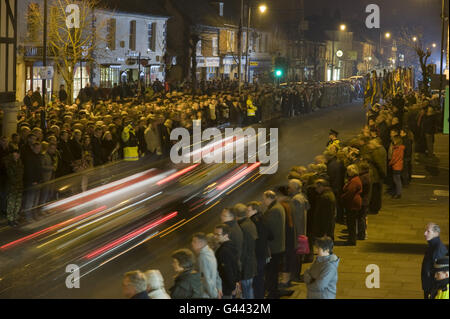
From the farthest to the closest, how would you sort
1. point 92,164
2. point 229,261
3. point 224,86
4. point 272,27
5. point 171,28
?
point 272,27 < point 171,28 < point 224,86 < point 92,164 < point 229,261

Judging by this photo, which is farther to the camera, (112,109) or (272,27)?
(272,27)

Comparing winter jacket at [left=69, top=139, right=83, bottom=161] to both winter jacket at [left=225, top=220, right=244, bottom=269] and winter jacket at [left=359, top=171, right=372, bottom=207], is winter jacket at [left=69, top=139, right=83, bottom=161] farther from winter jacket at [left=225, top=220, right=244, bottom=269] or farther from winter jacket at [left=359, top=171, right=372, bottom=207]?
winter jacket at [left=225, top=220, right=244, bottom=269]

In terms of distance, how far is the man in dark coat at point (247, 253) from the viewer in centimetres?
980

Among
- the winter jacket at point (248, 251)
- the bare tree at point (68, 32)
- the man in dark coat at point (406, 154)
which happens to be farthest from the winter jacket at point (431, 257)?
the bare tree at point (68, 32)

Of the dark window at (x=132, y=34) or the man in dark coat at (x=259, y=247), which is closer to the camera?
the man in dark coat at (x=259, y=247)

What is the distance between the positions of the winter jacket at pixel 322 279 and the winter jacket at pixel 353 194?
4944mm

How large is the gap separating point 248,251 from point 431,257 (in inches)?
87.3

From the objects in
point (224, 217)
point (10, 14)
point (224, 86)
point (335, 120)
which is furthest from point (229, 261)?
point (224, 86)

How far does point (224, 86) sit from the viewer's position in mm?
53344

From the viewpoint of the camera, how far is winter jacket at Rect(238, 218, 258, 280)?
9797mm

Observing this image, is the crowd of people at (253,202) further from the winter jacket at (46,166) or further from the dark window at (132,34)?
the dark window at (132,34)

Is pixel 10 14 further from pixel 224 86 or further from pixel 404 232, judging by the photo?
pixel 224 86

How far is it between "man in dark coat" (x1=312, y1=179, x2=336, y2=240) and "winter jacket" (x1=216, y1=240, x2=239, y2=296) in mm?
3317
